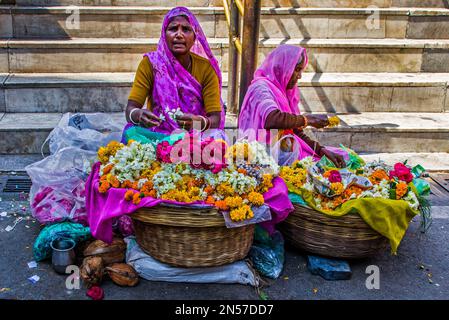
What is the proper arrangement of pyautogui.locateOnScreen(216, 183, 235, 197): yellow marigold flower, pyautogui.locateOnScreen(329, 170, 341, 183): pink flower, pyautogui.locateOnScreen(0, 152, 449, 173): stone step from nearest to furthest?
pyautogui.locateOnScreen(216, 183, 235, 197): yellow marigold flower
pyautogui.locateOnScreen(329, 170, 341, 183): pink flower
pyautogui.locateOnScreen(0, 152, 449, 173): stone step

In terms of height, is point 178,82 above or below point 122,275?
above

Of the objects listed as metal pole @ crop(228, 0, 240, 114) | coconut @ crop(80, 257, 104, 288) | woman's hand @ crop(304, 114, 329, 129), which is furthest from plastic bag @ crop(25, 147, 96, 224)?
metal pole @ crop(228, 0, 240, 114)

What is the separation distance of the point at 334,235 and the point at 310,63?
10.6 feet

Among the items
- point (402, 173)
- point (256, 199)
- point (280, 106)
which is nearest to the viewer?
point (256, 199)

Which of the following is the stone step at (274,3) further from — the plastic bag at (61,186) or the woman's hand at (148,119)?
the woman's hand at (148,119)

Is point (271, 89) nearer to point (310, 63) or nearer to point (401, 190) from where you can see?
point (401, 190)

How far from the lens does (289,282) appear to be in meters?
3.33

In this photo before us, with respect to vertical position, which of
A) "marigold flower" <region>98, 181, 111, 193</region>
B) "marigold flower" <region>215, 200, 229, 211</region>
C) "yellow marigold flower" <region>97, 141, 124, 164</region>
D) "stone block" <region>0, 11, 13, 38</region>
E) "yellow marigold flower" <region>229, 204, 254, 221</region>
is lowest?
"yellow marigold flower" <region>229, 204, 254, 221</region>

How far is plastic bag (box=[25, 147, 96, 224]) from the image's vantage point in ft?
12.2

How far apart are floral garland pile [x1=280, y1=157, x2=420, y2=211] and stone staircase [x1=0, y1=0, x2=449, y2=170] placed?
1770 millimetres

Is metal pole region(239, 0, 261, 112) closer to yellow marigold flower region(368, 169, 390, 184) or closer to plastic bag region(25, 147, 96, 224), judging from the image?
plastic bag region(25, 147, 96, 224)

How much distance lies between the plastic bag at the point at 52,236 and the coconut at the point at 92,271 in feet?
1.01

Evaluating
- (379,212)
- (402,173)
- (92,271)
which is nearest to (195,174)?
(92,271)
